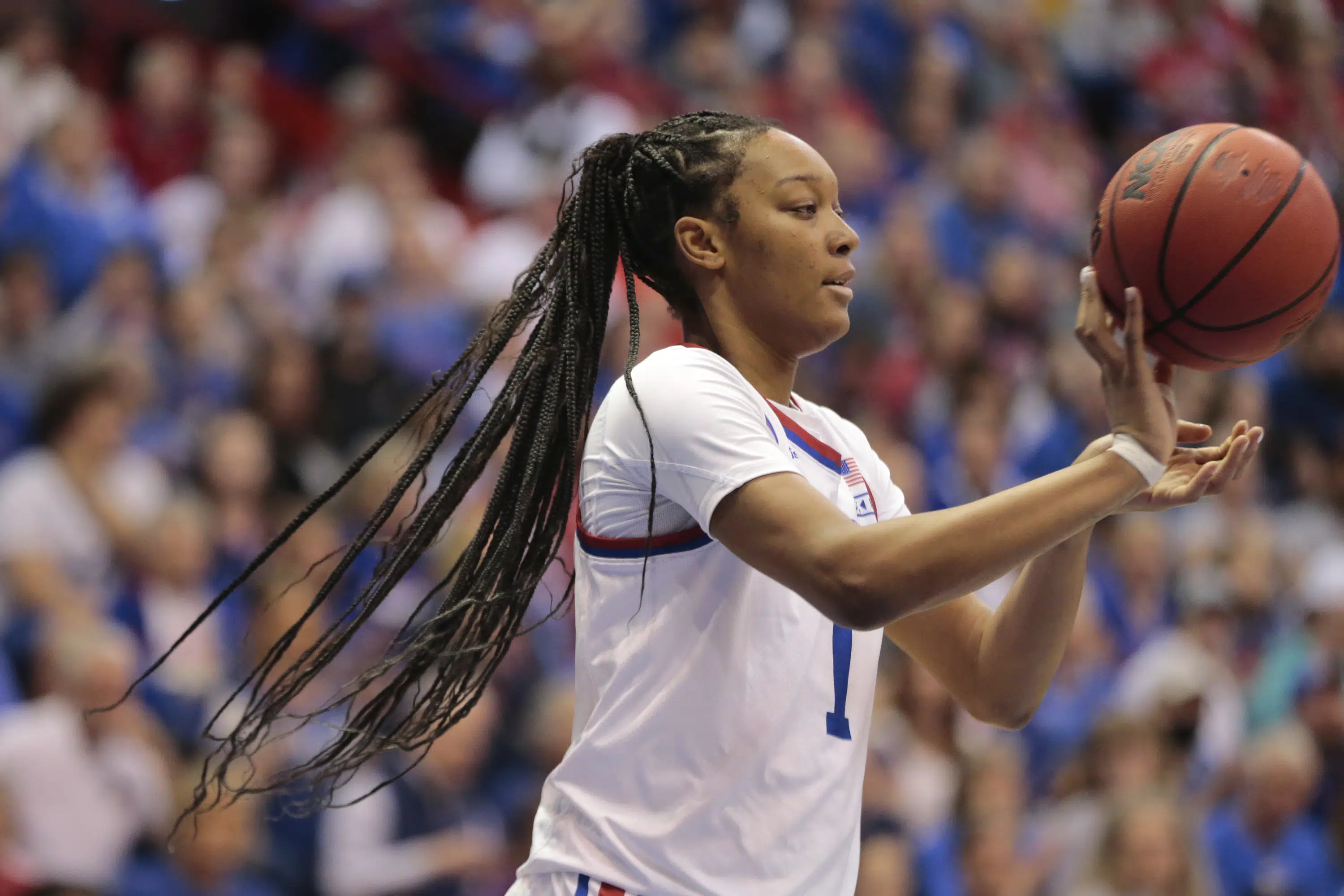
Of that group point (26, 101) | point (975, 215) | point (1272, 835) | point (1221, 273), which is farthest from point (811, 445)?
point (975, 215)

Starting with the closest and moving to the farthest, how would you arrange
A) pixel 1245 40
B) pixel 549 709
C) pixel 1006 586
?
1. pixel 549 709
2. pixel 1006 586
3. pixel 1245 40

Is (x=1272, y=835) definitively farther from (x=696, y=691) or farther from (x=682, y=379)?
(x=682, y=379)

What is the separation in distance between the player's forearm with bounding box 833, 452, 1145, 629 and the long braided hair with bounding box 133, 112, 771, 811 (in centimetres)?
58

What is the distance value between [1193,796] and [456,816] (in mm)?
3003

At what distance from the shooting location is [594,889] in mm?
2469

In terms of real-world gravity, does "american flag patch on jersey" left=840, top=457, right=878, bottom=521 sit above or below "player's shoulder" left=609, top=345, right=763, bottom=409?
below

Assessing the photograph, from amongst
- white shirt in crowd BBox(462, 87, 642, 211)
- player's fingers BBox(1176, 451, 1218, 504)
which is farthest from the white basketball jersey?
white shirt in crowd BBox(462, 87, 642, 211)

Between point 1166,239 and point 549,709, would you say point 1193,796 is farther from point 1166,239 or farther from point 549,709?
point 1166,239

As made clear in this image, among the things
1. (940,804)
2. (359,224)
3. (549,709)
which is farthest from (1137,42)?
(549,709)

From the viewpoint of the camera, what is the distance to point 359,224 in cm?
708

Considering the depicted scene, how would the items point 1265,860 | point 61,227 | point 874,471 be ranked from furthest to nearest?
point 1265,860, point 61,227, point 874,471

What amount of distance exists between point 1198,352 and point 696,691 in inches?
38.1

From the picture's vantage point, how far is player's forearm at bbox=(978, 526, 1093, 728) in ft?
8.72

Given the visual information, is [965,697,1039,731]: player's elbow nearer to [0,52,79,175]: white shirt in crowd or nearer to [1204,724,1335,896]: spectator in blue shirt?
[1204,724,1335,896]: spectator in blue shirt
